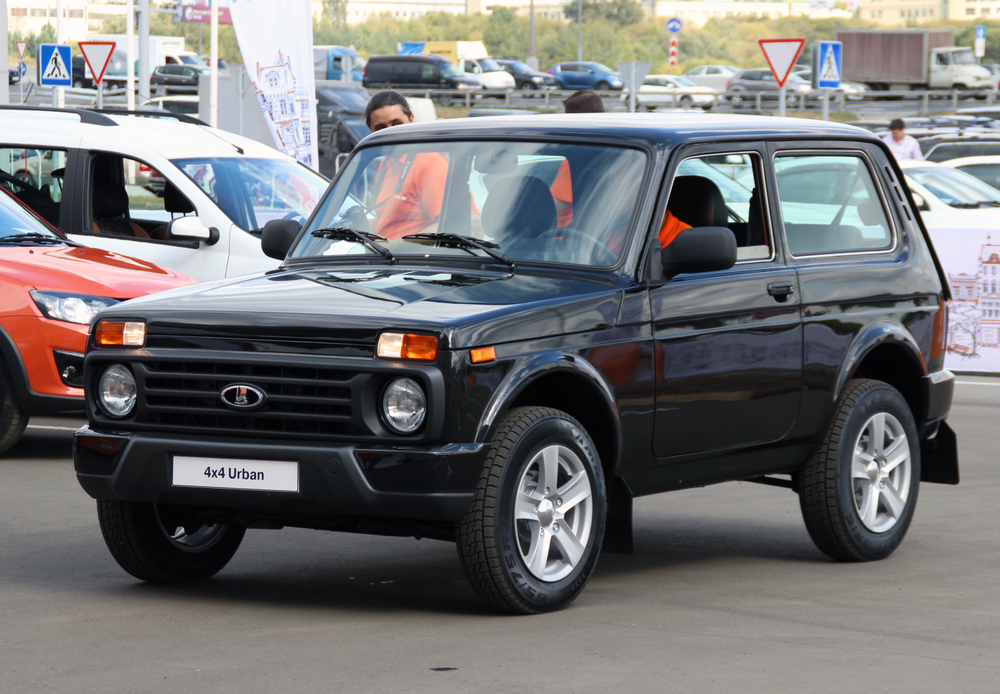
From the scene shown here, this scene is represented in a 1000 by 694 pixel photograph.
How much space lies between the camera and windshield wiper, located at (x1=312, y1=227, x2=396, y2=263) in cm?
637

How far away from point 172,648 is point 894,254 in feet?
12.6

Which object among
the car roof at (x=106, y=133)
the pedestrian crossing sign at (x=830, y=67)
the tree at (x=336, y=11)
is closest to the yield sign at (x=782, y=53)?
the pedestrian crossing sign at (x=830, y=67)

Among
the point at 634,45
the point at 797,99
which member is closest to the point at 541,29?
the point at 634,45

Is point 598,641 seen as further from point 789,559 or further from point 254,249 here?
point 254,249

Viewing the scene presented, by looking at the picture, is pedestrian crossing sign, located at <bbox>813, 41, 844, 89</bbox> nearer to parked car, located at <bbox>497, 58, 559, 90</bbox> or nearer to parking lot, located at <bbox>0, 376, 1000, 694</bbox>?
parking lot, located at <bbox>0, 376, 1000, 694</bbox>

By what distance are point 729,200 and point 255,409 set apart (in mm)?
2431

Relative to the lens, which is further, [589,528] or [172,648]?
[589,528]

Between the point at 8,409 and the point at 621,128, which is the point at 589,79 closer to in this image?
the point at 8,409

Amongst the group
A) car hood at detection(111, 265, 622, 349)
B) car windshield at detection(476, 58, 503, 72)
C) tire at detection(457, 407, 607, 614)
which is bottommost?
tire at detection(457, 407, 607, 614)

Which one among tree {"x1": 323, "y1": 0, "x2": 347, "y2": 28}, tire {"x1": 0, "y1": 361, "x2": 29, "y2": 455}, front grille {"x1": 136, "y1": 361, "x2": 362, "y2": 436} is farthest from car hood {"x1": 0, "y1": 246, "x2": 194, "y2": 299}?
tree {"x1": 323, "y1": 0, "x2": 347, "y2": 28}

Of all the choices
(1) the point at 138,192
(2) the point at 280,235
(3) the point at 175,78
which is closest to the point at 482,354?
(2) the point at 280,235

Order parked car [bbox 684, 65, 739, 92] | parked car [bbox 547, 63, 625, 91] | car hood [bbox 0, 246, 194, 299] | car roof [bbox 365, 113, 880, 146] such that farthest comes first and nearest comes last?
parked car [bbox 684, 65, 739, 92] → parked car [bbox 547, 63, 625, 91] → car hood [bbox 0, 246, 194, 299] → car roof [bbox 365, 113, 880, 146]

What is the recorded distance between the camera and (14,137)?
1199cm

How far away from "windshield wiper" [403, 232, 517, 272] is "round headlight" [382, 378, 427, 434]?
90 centimetres
